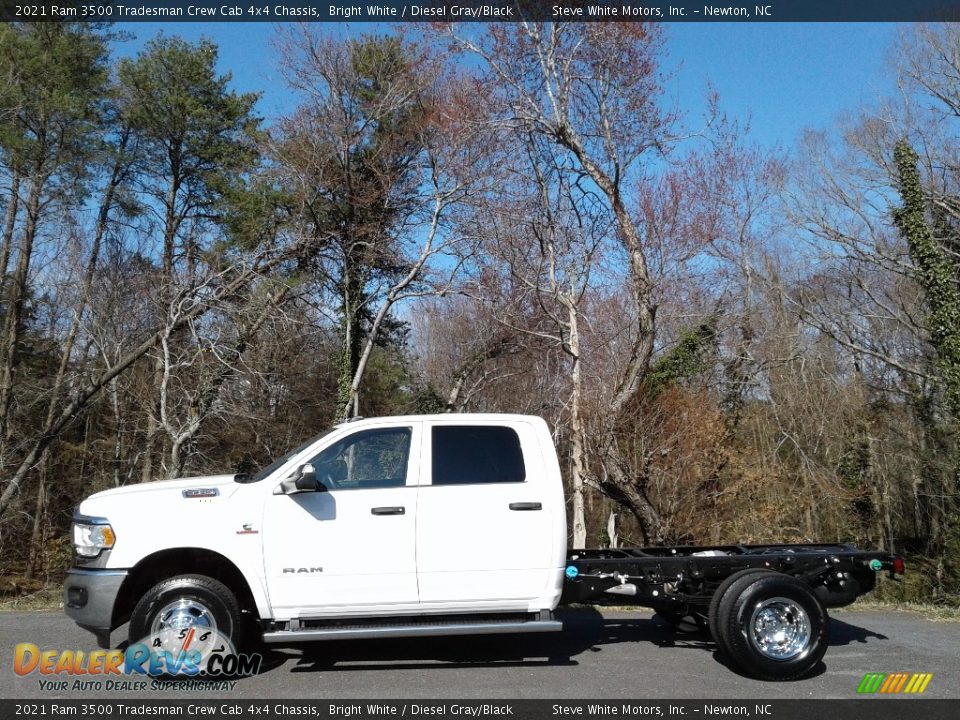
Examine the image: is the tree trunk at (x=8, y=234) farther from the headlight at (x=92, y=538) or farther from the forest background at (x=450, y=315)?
the headlight at (x=92, y=538)

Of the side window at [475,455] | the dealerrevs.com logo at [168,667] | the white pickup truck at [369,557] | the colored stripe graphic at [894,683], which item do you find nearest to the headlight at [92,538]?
the white pickup truck at [369,557]

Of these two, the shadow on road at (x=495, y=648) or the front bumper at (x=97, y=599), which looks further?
the shadow on road at (x=495, y=648)

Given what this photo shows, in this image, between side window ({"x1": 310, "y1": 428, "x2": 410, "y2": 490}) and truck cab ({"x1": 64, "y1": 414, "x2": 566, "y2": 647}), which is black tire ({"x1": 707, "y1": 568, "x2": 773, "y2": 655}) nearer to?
truck cab ({"x1": 64, "y1": 414, "x2": 566, "y2": 647})

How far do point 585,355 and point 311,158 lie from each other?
819 cm

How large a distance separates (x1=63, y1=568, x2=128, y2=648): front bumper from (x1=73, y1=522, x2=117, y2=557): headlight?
163 mm

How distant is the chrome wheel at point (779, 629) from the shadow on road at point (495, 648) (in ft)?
1.21

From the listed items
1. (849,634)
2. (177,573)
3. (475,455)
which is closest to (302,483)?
(177,573)

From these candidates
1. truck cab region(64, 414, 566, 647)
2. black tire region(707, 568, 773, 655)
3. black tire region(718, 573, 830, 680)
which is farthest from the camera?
black tire region(707, 568, 773, 655)

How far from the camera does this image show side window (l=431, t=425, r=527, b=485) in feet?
20.7

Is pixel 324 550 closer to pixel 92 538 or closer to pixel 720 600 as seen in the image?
pixel 92 538

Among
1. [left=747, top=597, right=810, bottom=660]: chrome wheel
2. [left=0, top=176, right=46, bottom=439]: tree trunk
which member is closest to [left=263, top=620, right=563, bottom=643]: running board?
[left=747, top=597, right=810, bottom=660]: chrome wheel

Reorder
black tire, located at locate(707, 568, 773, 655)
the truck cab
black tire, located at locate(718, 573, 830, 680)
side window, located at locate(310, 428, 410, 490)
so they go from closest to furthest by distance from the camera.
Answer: the truck cab, black tire, located at locate(718, 573, 830, 680), black tire, located at locate(707, 568, 773, 655), side window, located at locate(310, 428, 410, 490)

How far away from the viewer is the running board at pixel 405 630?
5.82 meters
